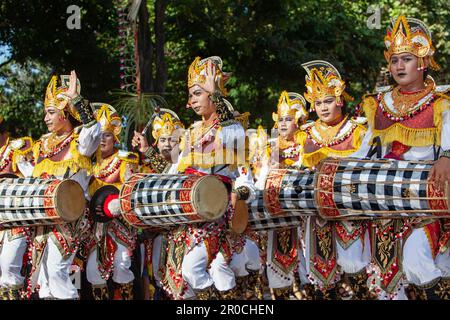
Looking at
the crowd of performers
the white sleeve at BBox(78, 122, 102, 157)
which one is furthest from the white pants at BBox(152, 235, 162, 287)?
the white sleeve at BBox(78, 122, 102, 157)

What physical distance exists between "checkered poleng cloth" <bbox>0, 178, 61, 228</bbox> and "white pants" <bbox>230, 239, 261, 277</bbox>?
5.69 ft

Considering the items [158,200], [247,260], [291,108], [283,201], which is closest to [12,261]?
[158,200]

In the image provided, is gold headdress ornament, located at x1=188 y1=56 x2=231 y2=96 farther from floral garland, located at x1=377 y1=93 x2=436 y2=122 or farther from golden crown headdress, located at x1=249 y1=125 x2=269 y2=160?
golden crown headdress, located at x1=249 y1=125 x2=269 y2=160

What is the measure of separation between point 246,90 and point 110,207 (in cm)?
756

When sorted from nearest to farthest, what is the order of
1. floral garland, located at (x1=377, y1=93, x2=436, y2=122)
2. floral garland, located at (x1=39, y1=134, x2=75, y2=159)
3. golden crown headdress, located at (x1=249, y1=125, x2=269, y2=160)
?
floral garland, located at (x1=377, y1=93, x2=436, y2=122) < floral garland, located at (x1=39, y1=134, x2=75, y2=159) < golden crown headdress, located at (x1=249, y1=125, x2=269, y2=160)

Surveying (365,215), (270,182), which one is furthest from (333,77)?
(365,215)

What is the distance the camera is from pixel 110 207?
289 inches

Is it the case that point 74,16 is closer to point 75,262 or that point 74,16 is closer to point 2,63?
point 2,63

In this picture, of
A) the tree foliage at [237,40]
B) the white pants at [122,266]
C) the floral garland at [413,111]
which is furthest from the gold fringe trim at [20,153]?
the tree foliage at [237,40]

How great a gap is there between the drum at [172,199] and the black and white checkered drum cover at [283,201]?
0.60m

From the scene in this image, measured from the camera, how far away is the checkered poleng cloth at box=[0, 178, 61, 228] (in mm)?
6906

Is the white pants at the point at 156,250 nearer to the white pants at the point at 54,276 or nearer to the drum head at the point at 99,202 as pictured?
the drum head at the point at 99,202

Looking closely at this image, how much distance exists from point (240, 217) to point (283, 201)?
1.17ft

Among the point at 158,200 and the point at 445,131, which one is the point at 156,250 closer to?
the point at 158,200
